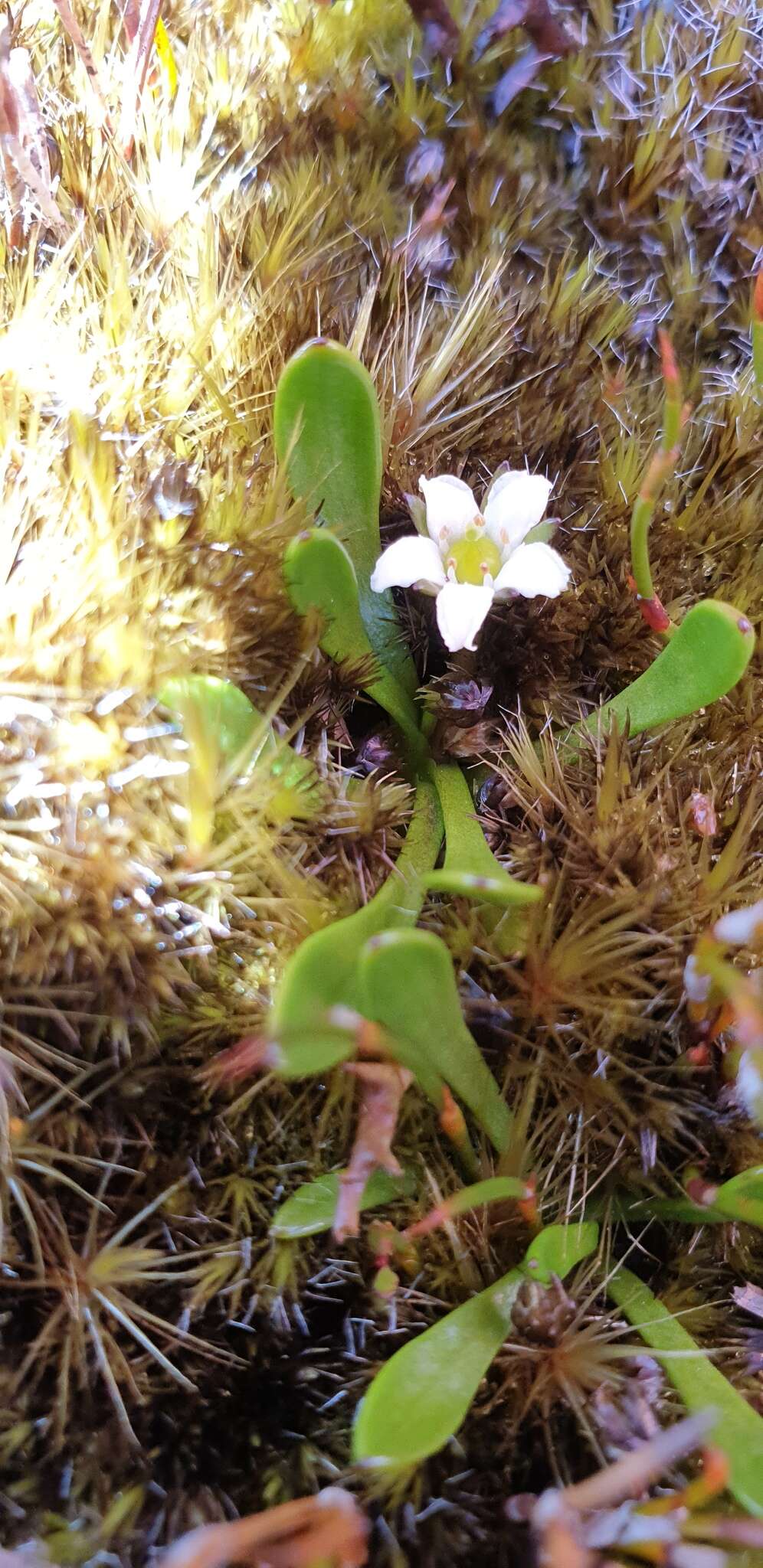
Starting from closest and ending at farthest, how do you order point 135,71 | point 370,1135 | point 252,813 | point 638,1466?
point 638,1466 → point 370,1135 → point 252,813 → point 135,71

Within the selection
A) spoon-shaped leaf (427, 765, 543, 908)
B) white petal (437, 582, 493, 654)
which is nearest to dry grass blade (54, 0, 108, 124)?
white petal (437, 582, 493, 654)

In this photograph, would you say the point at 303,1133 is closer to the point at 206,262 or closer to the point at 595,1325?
the point at 595,1325

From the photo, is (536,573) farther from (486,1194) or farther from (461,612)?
(486,1194)

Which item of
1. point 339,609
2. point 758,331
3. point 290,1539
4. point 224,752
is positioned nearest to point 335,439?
point 339,609

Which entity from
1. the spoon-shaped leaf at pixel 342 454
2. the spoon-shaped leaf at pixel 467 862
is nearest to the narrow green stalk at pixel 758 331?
the spoon-shaped leaf at pixel 342 454

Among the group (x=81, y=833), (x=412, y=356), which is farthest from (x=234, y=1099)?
(x=412, y=356)

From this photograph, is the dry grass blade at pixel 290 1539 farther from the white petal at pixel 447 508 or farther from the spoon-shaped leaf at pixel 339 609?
the white petal at pixel 447 508
